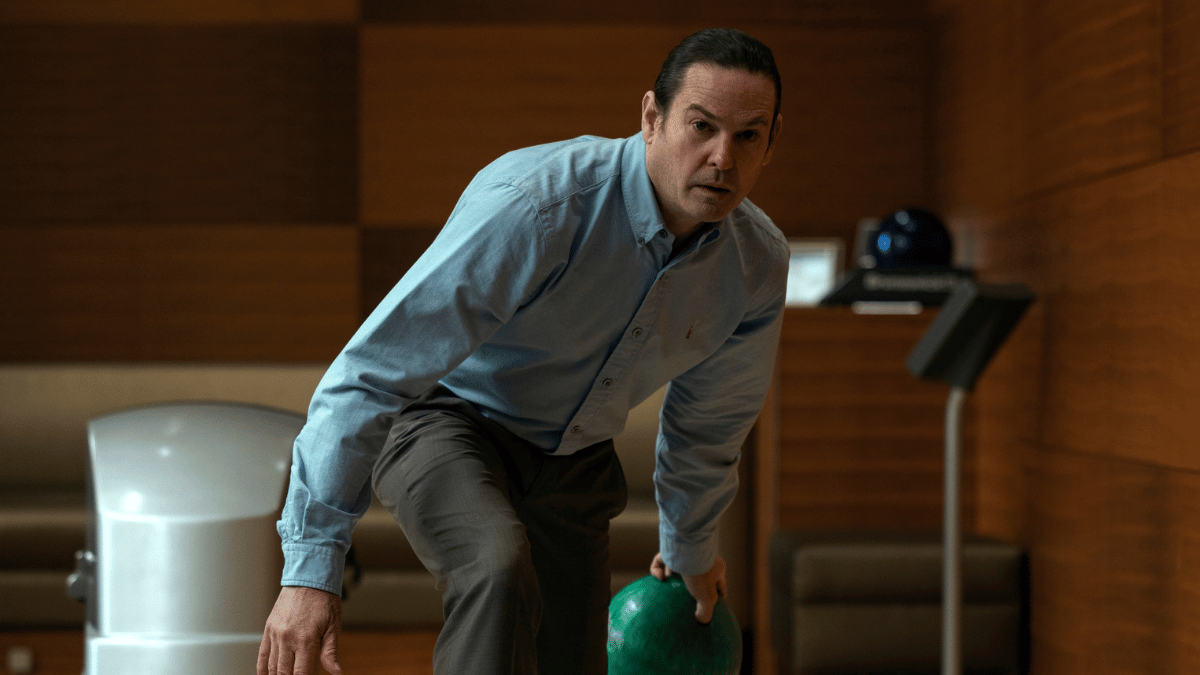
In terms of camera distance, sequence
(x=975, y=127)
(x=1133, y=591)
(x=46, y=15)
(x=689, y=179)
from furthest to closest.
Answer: (x=46, y=15) < (x=975, y=127) < (x=1133, y=591) < (x=689, y=179)

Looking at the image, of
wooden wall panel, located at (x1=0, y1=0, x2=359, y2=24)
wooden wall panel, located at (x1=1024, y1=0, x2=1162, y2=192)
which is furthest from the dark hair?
wooden wall panel, located at (x1=0, y1=0, x2=359, y2=24)

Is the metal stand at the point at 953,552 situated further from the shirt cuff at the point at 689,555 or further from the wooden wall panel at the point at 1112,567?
the shirt cuff at the point at 689,555

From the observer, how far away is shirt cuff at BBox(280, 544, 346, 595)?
1.17 metres

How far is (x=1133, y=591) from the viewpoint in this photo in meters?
2.40

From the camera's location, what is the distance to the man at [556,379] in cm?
120

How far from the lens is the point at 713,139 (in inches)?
54.6

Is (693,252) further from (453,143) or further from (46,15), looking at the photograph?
(46,15)

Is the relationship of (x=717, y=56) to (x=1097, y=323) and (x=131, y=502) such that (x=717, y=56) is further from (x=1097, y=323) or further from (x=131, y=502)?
(x=1097, y=323)

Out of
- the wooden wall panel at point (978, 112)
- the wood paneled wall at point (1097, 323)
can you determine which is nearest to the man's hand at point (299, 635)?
the wood paneled wall at point (1097, 323)

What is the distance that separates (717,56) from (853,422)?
2.00m

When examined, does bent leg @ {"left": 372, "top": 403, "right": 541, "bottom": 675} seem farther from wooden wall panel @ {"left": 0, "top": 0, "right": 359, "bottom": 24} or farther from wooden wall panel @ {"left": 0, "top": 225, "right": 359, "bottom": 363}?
wooden wall panel @ {"left": 0, "top": 0, "right": 359, "bottom": 24}

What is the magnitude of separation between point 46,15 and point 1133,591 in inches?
160

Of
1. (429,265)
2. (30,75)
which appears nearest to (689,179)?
(429,265)

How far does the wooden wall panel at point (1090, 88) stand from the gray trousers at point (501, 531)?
58.0 inches
